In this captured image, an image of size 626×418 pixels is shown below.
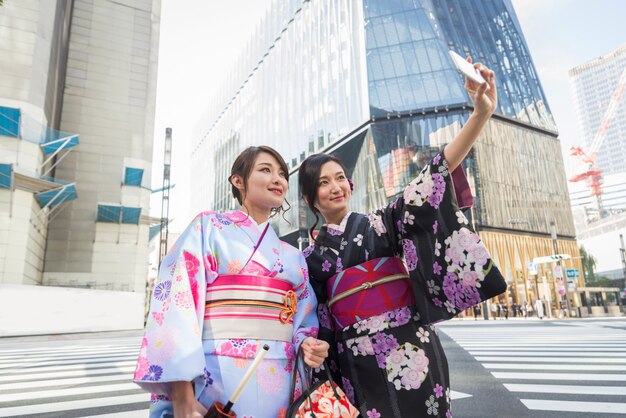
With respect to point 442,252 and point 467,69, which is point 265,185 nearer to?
point 442,252

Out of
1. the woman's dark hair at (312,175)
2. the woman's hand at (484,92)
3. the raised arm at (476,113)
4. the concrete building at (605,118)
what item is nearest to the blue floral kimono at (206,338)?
the woman's dark hair at (312,175)

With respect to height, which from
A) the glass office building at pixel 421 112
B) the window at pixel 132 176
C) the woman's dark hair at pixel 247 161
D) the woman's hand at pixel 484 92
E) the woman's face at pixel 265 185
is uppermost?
the glass office building at pixel 421 112

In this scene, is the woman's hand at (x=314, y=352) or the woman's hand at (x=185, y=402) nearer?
the woman's hand at (x=185, y=402)

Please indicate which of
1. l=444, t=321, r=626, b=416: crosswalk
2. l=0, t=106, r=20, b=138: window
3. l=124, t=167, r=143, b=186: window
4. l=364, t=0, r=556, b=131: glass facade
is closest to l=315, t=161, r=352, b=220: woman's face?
l=444, t=321, r=626, b=416: crosswalk

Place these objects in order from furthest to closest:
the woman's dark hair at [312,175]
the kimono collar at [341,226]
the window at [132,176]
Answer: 1. the window at [132,176]
2. the woman's dark hair at [312,175]
3. the kimono collar at [341,226]

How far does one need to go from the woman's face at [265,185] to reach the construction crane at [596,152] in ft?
306

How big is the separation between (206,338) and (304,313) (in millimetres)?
442

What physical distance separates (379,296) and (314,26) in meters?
39.6

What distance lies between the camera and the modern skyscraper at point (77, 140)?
1617 centimetres

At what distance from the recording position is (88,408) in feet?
12.0

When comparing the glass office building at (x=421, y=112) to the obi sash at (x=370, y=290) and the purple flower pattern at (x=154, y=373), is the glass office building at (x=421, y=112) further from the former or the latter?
the purple flower pattern at (x=154, y=373)

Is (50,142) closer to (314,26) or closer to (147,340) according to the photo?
(147,340)

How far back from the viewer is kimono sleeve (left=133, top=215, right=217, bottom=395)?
1.27 meters

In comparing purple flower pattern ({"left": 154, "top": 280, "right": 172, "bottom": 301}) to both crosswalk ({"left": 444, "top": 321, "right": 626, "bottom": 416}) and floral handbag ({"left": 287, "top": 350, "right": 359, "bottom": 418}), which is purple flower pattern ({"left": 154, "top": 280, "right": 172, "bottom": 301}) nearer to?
floral handbag ({"left": 287, "top": 350, "right": 359, "bottom": 418})
